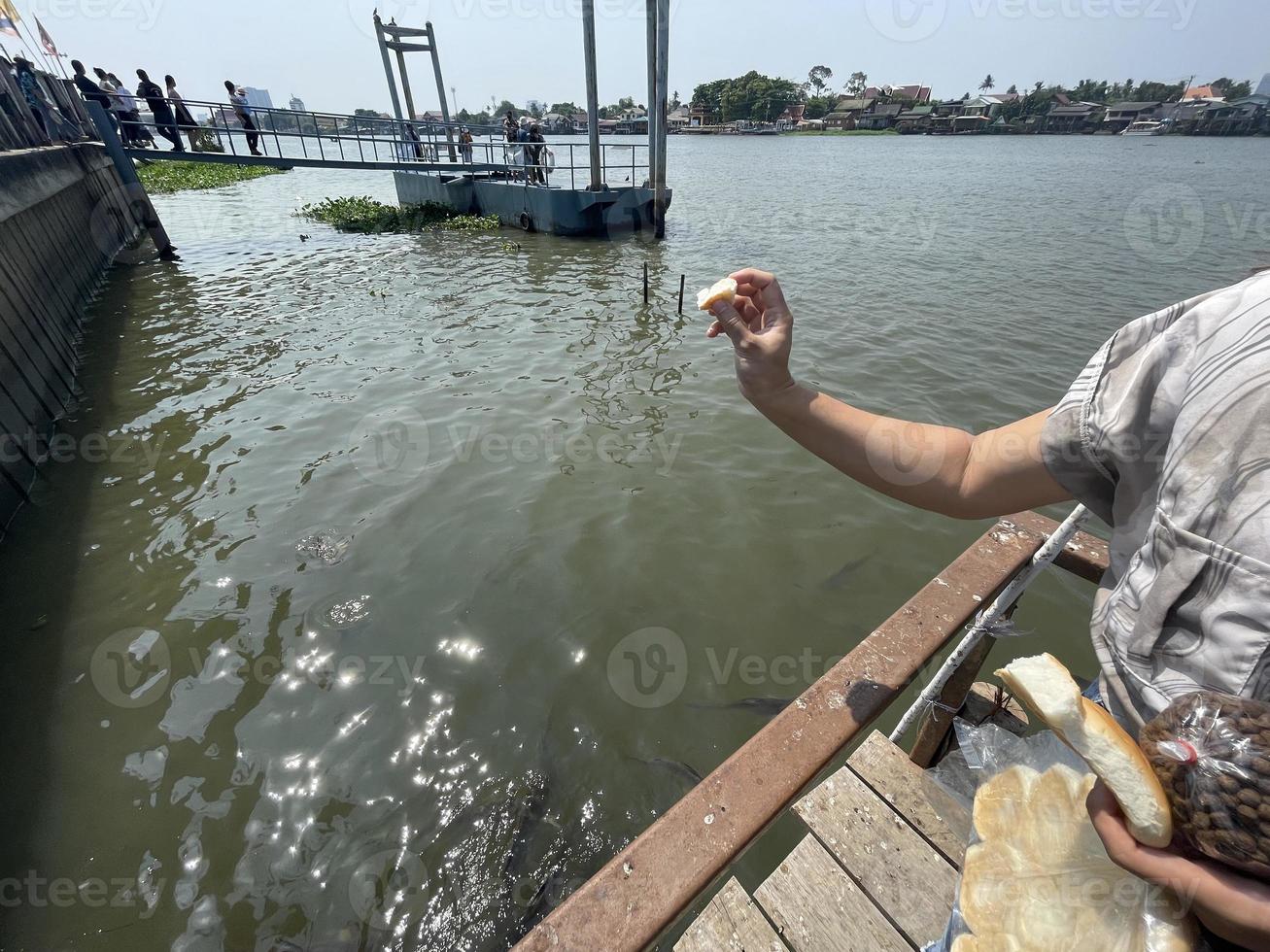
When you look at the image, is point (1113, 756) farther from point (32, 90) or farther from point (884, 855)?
point (32, 90)

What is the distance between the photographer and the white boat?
3340 inches

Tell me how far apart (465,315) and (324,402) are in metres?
4.32

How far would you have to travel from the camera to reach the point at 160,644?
4.39 metres

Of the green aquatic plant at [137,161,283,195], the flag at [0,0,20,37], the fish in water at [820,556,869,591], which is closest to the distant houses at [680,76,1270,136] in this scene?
the green aquatic plant at [137,161,283,195]

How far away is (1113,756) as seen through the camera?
37.8 inches

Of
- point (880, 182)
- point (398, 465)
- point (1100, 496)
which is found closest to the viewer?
point (1100, 496)

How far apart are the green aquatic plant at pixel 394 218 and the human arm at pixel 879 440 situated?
21463mm

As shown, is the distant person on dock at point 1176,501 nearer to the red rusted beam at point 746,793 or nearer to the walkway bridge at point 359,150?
the red rusted beam at point 746,793

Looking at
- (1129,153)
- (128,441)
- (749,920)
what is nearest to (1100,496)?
(749,920)

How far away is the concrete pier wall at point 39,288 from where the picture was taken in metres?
6.29

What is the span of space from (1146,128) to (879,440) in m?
130

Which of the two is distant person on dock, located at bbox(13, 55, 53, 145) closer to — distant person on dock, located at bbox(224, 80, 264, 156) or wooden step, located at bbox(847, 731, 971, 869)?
distant person on dock, located at bbox(224, 80, 264, 156)

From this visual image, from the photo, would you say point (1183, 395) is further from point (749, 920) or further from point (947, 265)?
point (947, 265)

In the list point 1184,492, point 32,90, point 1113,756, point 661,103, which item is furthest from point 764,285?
point 32,90
